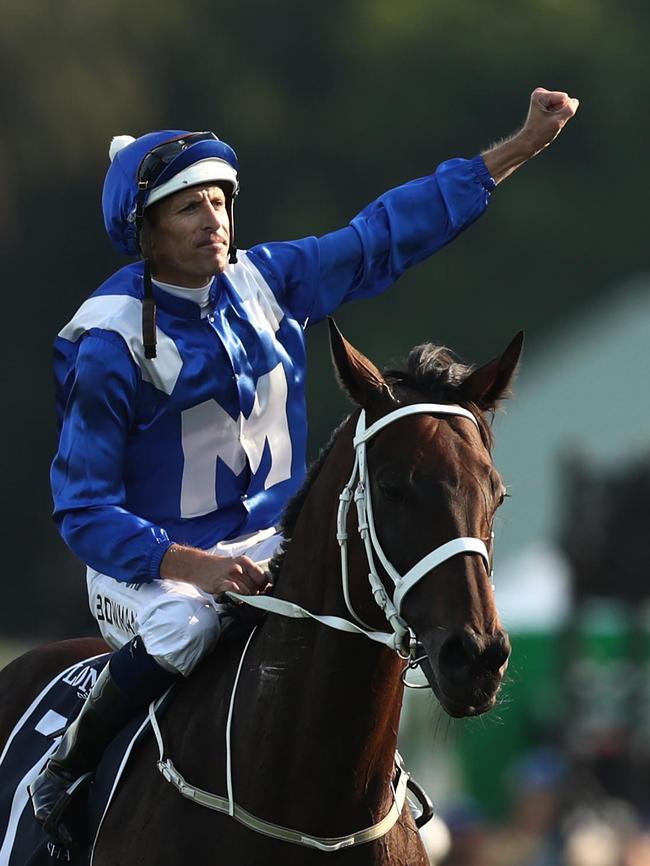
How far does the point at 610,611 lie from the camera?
1377 centimetres

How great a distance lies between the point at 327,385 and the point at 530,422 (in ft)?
24.9

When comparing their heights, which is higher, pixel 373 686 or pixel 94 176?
pixel 373 686

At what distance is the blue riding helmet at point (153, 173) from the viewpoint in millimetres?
5199

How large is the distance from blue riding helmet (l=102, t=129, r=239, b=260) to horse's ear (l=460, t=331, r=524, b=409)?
1033 mm

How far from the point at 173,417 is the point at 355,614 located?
2.96ft

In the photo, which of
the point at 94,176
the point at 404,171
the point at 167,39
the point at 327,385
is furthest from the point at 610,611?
the point at 167,39

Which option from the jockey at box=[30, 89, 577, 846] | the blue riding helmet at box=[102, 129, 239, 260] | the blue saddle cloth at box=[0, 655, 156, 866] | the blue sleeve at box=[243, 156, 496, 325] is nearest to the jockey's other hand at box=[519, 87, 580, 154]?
the jockey at box=[30, 89, 577, 846]

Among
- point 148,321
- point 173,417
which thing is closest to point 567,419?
point 173,417

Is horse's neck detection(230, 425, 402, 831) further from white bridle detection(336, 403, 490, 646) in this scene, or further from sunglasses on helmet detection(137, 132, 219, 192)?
sunglasses on helmet detection(137, 132, 219, 192)

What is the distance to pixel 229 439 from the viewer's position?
5.28 m

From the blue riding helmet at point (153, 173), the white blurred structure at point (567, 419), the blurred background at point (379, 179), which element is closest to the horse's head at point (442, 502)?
the blue riding helmet at point (153, 173)

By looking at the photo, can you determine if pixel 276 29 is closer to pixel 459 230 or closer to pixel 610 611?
pixel 610 611

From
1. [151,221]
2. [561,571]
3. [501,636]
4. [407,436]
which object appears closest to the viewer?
[501,636]

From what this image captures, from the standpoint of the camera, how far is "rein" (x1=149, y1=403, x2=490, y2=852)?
432 cm
